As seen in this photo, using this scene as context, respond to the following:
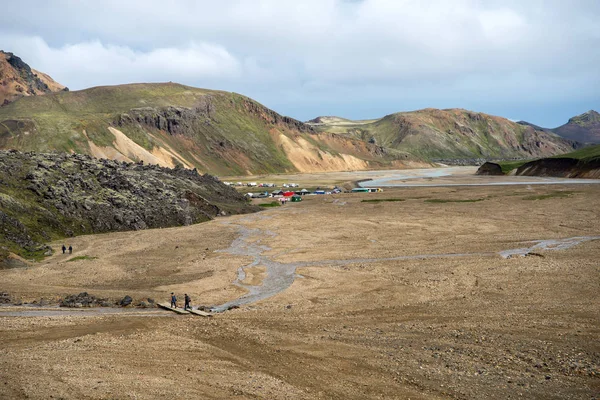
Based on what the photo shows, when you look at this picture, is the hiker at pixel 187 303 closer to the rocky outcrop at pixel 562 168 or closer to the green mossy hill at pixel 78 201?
the green mossy hill at pixel 78 201

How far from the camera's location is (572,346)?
26.5 m

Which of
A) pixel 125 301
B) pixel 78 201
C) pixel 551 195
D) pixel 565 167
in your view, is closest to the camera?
pixel 125 301

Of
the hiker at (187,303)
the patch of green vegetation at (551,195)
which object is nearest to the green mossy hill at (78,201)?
the hiker at (187,303)

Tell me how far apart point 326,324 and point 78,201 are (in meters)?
48.8

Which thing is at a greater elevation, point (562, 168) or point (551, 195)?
point (562, 168)

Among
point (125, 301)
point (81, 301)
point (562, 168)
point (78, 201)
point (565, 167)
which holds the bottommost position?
point (125, 301)

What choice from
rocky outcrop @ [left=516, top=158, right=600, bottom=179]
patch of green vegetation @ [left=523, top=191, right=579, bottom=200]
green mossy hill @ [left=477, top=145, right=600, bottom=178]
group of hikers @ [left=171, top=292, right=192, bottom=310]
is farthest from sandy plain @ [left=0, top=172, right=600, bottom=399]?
green mossy hill @ [left=477, top=145, right=600, bottom=178]

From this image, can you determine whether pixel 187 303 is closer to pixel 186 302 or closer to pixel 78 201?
pixel 186 302

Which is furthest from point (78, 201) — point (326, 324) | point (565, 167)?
point (565, 167)

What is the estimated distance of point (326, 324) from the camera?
31109 millimetres

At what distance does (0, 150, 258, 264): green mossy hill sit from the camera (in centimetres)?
5969

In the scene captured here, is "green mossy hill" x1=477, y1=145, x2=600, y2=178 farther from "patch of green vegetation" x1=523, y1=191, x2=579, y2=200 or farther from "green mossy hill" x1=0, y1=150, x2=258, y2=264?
"green mossy hill" x1=0, y1=150, x2=258, y2=264

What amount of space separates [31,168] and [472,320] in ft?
199

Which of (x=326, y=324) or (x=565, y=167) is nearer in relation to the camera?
(x=326, y=324)
